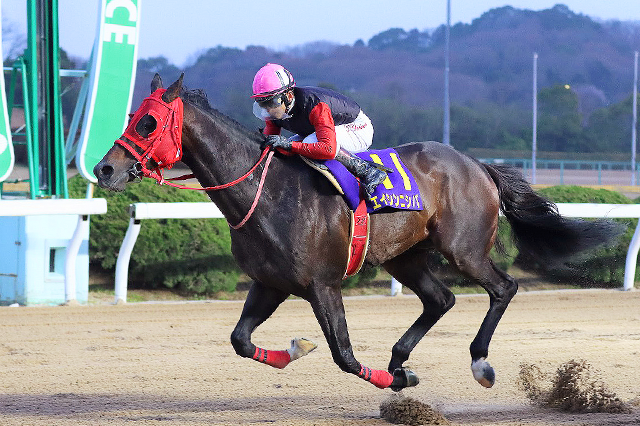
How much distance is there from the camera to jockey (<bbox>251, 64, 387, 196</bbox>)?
4227 millimetres

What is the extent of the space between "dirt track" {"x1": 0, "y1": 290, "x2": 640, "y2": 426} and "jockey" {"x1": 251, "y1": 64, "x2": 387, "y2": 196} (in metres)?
1.25

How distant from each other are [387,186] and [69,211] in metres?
3.65

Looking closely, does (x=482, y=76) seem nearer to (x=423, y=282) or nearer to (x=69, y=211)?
(x=69, y=211)

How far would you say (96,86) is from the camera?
311 inches

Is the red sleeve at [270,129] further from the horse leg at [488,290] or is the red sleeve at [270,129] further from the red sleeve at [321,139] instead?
the horse leg at [488,290]

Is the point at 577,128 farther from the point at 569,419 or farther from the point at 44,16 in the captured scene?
the point at 569,419

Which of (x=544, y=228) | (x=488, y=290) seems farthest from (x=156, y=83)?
(x=544, y=228)

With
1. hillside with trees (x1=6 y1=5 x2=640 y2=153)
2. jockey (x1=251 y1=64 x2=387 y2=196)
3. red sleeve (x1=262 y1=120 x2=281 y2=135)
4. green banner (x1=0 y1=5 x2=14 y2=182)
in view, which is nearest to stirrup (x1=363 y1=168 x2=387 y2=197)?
jockey (x1=251 y1=64 x2=387 y2=196)

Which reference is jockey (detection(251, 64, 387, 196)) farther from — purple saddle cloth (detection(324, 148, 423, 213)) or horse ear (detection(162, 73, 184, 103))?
horse ear (detection(162, 73, 184, 103))

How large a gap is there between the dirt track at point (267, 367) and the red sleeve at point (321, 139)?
128 centimetres

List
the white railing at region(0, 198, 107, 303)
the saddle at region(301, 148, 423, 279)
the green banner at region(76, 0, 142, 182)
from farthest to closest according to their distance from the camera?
the green banner at region(76, 0, 142, 182) → the white railing at region(0, 198, 107, 303) → the saddle at region(301, 148, 423, 279)

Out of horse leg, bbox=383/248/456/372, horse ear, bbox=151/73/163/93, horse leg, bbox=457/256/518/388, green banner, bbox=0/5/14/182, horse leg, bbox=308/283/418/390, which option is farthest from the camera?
green banner, bbox=0/5/14/182

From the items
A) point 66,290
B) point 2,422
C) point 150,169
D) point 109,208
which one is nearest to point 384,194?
point 150,169

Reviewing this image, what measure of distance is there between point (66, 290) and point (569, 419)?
4556 millimetres
